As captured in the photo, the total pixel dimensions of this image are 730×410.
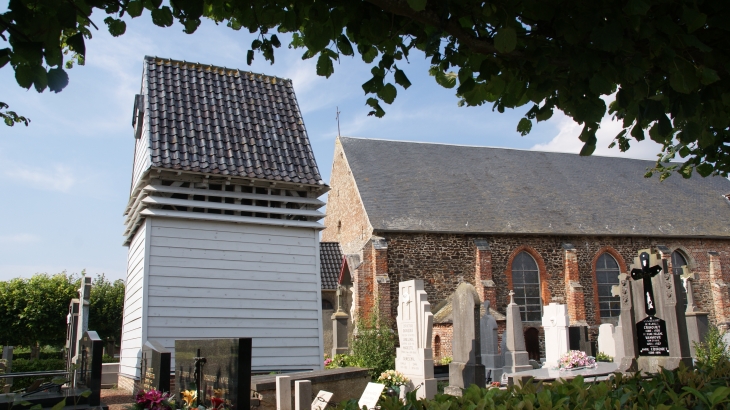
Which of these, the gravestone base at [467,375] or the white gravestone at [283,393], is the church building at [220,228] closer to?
the white gravestone at [283,393]

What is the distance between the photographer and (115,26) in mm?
3959

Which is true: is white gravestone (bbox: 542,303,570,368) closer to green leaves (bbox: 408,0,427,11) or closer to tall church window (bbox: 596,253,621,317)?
tall church window (bbox: 596,253,621,317)

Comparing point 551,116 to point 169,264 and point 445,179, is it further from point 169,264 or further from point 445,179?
point 445,179

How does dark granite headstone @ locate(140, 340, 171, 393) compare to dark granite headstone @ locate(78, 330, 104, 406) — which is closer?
dark granite headstone @ locate(140, 340, 171, 393)

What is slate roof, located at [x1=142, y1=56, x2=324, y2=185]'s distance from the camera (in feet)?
35.6

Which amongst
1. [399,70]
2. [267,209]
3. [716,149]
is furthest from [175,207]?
[716,149]

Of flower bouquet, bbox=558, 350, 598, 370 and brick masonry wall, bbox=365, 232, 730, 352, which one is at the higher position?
brick masonry wall, bbox=365, 232, 730, 352

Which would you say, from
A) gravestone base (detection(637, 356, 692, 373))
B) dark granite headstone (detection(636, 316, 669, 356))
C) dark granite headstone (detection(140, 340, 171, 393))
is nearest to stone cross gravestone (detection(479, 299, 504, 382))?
dark granite headstone (detection(636, 316, 669, 356))

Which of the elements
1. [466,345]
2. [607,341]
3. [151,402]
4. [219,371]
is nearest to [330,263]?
[607,341]

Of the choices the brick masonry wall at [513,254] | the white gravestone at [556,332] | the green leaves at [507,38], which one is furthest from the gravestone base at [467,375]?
the brick masonry wall at [513,254]

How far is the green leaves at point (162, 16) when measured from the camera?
12.4ft

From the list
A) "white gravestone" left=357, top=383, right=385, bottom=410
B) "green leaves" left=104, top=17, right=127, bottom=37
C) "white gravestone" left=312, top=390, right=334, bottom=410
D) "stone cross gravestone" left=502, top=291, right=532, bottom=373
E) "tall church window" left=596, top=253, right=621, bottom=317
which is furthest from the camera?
"tall church window" left=596, top=253, right=621, bottom=317

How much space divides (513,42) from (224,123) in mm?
9126

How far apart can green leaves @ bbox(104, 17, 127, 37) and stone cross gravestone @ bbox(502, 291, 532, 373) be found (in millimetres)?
14602
